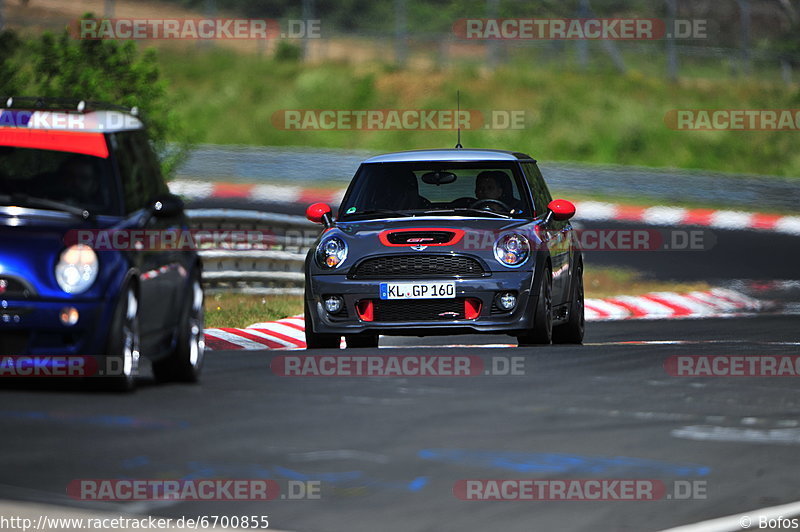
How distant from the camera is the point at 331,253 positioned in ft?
42.2

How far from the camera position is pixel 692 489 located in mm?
7410

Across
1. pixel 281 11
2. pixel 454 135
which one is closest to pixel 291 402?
pixel 454 135

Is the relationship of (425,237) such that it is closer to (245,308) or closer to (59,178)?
(59,178)

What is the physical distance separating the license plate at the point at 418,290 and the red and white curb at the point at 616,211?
60.5 feet

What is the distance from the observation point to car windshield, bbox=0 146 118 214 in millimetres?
9500

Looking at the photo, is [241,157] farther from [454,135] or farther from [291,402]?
[291,402]

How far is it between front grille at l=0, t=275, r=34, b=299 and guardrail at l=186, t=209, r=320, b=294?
31.0 feet

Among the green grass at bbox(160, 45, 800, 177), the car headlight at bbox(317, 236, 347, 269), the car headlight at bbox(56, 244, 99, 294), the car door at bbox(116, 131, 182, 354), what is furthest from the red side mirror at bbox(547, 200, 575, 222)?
the green grass at bbox(160, 45, 800, 177)

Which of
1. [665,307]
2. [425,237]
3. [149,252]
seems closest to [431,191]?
[425,237]

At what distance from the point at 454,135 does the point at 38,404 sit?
3357cm

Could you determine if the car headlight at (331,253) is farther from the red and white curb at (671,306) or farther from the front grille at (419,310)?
the red and white curb at (671,306)

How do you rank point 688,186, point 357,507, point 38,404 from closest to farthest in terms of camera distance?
point 357,507, point 38,404, point 688,186

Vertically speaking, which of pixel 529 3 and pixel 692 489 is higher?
pixel 529 3

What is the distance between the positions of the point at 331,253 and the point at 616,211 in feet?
65.0
